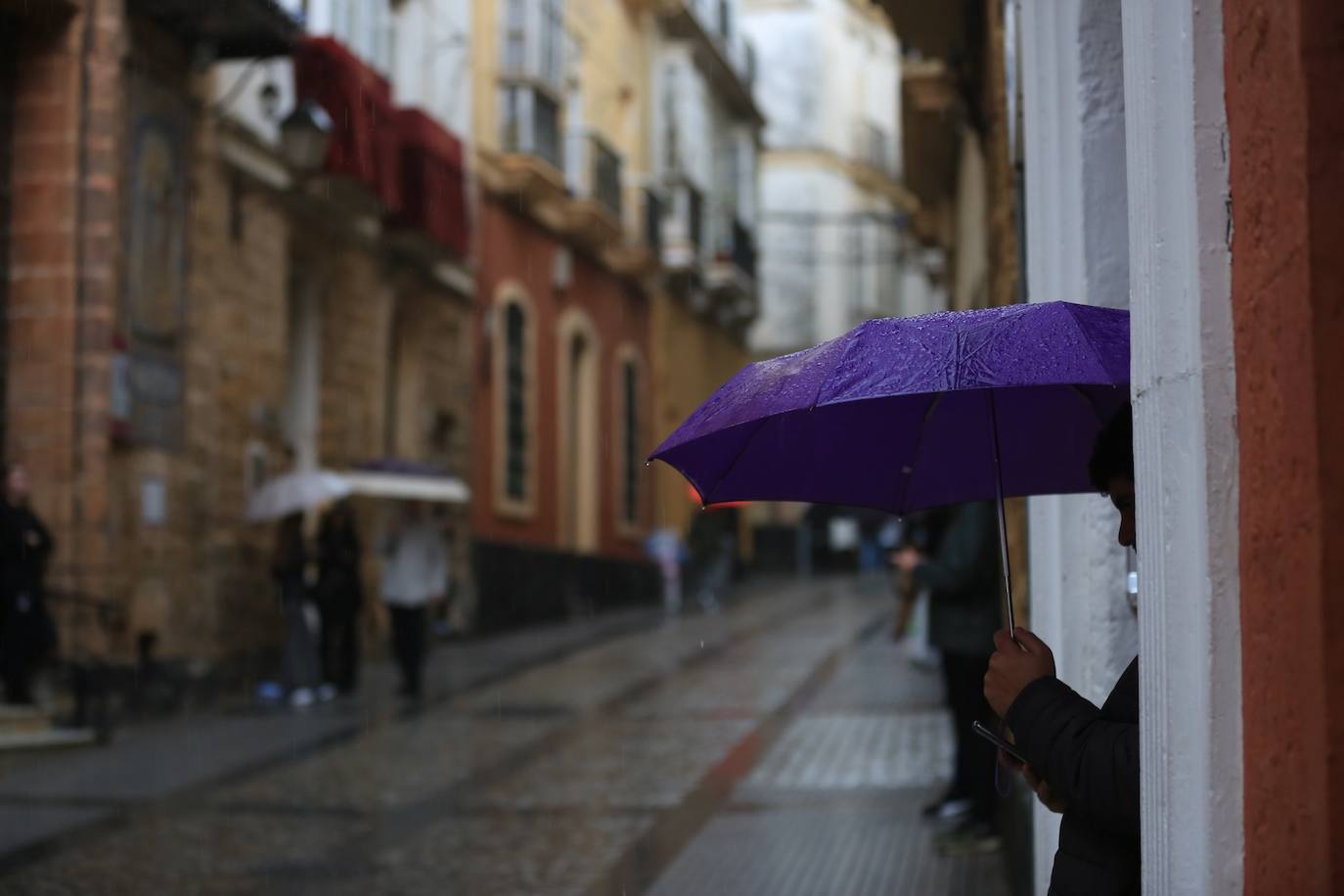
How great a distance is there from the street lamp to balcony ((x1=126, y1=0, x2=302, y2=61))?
1.74 feet

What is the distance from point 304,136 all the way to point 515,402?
945 cm

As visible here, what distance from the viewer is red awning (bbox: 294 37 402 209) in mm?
16891

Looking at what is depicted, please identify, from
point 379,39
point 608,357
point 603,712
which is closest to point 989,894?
point 603,712

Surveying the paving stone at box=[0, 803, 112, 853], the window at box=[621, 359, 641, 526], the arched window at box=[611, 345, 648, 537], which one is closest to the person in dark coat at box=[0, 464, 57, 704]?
the paving stone at box=[0, 803, 112, 853]

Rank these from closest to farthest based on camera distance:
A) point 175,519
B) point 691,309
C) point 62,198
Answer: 1. point 62,198
2. point 175,519
3. point 691,309

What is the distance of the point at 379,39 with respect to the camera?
64.6ft

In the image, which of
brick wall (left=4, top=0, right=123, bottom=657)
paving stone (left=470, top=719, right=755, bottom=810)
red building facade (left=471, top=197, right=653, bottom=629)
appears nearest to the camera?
paving stone (left=470, top=719, right=755, bottom=810)

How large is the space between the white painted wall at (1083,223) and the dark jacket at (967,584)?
3150 millimetres

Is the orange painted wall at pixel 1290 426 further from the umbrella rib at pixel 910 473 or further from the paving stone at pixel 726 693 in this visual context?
the paving stone at pixel 726 693

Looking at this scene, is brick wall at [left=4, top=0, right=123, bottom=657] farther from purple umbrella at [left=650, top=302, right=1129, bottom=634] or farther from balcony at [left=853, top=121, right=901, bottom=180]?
balcony at [left=853, top=121, right=901, bottom=180]

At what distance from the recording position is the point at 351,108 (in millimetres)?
17234

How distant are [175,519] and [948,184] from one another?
7130 mm

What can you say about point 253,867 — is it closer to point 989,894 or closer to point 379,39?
point 989,894

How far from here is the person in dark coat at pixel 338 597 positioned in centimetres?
1537
